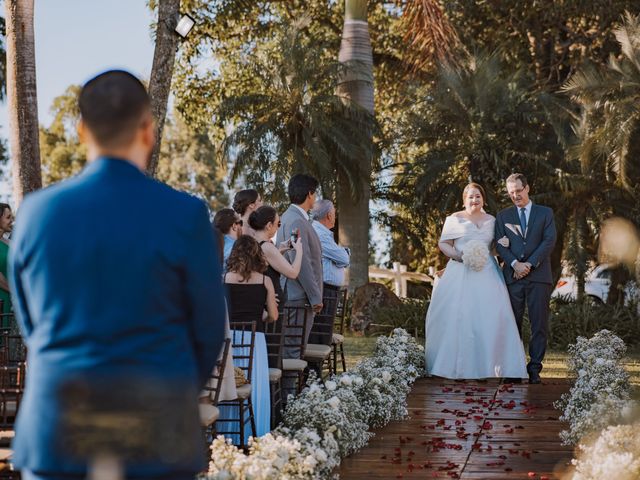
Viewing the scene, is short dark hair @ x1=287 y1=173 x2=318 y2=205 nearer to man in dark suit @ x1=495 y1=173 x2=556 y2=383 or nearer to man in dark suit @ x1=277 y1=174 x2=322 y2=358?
man in dark suit @ x1=277 y1=174 x2=322 y2=358

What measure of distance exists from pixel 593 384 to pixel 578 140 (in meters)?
9.90

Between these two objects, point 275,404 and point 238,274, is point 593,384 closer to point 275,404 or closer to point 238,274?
point 275,404

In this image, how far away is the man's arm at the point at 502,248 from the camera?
10906 millimetres

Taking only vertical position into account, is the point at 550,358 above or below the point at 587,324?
below

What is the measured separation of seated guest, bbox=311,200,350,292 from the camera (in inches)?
385

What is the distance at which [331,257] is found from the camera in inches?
388

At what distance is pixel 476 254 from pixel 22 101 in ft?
15.3

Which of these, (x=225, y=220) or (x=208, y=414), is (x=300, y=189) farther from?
(x=208, y=414)

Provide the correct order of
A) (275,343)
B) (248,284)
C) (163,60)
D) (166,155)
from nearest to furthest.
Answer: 1. (248,284)
2. (275,343)
3. (163,60)
4. (166,155)

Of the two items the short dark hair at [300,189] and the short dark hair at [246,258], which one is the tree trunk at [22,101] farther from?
the short dark hair at [246,258]

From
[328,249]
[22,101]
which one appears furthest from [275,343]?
[22,101]

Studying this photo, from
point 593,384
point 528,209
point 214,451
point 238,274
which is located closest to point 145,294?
point 214,451

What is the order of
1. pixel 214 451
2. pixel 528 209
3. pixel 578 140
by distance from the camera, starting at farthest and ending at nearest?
1. pixel 578 140
2. pixel 528 209
3. pixel 214 451

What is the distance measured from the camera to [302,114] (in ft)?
58.7
